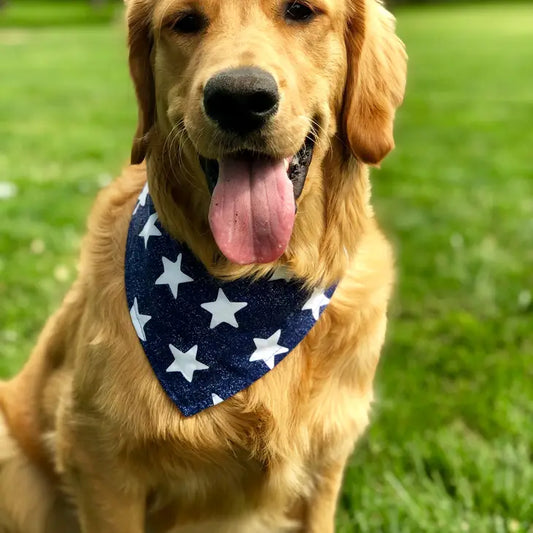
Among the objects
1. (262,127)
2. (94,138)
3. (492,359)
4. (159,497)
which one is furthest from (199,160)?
(94,138)

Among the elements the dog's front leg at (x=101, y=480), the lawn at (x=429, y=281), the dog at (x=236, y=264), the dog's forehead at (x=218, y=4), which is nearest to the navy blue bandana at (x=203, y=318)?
the dog at (x=236, y=264)

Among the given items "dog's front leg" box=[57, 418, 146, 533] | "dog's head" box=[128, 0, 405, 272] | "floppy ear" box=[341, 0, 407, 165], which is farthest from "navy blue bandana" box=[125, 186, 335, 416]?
"floppy ear" box=[341, 0, 407, 165]

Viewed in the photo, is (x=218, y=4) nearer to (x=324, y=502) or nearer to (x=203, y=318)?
(x=203, y=318)

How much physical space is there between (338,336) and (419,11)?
45.8 m

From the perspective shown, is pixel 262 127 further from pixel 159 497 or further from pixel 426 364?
pixel 426 364

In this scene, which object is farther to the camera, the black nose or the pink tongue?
the pink tongue

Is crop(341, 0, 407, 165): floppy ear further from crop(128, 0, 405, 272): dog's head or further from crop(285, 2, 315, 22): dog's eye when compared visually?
crop(285, 2, 315, 22): dog's eye

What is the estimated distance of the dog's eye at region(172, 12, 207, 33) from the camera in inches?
92.0

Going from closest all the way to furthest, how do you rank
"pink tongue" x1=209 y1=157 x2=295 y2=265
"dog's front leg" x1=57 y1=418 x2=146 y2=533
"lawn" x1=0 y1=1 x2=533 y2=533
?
"pink tongue" x1=209 y1=157 x2=295 y2=265 → "dog's front leg" x1=57 y1=418 x2=146 y2=533 → "lawn" x1=0 y1=1 x2=533 y2=533

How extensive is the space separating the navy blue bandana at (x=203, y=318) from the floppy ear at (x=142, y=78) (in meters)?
0.24

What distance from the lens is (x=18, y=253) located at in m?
5.12

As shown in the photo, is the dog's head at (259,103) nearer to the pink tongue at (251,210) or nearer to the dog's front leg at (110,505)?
the pink tongue at (251,210)

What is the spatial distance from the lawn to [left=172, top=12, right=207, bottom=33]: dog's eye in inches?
12.8

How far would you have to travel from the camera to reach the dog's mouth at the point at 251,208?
2.26 m
